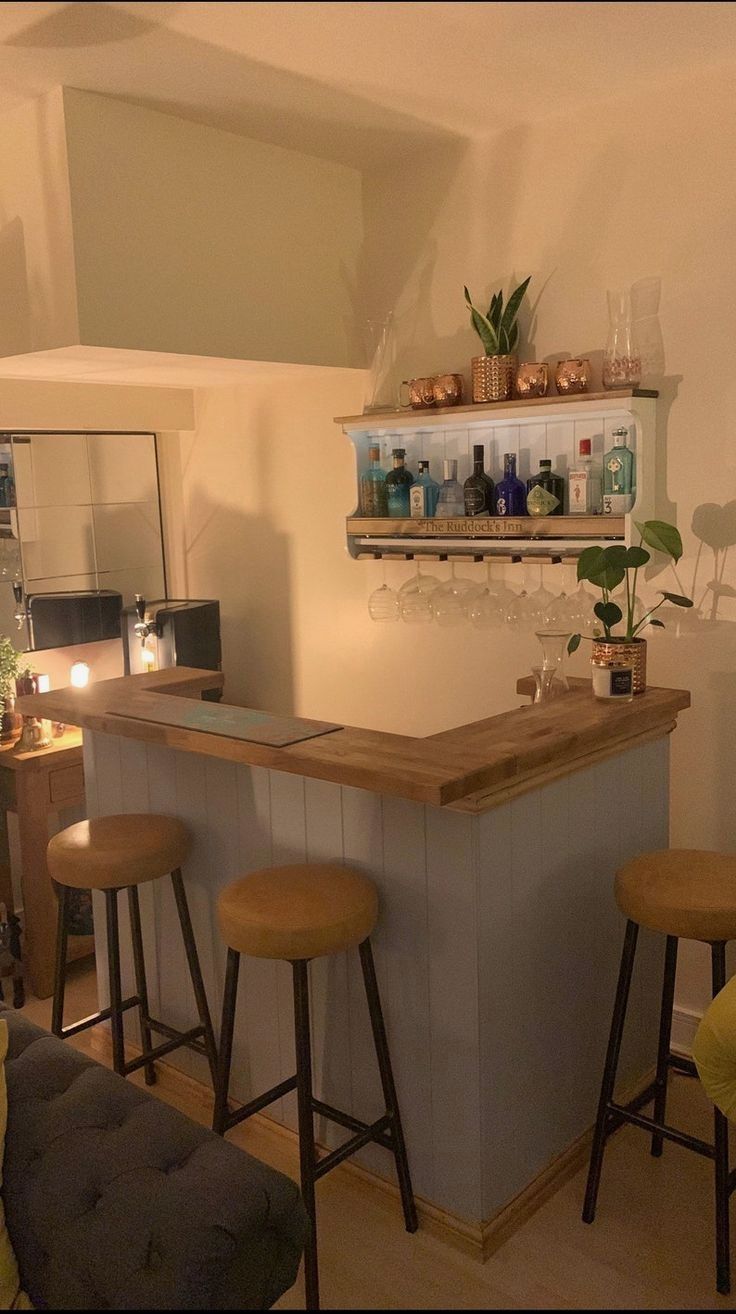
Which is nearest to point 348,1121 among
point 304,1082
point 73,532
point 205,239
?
point 304,1082

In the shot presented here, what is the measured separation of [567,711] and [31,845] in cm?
192

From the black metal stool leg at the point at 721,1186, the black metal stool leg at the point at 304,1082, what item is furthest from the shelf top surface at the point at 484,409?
the black metal stool leg at the point at 304,1082

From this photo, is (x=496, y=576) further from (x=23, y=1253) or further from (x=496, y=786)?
(x=23, y=1253)

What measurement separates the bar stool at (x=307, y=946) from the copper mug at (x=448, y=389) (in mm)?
1641

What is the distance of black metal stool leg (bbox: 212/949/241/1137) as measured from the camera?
2260 millimetres

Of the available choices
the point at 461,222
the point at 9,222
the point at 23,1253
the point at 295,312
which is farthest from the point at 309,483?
the point at 23,1253

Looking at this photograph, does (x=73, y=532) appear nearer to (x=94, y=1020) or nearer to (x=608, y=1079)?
(x=94, y=1020)

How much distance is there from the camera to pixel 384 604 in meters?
3.66

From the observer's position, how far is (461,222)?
330 cm

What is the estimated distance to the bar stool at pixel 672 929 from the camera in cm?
211

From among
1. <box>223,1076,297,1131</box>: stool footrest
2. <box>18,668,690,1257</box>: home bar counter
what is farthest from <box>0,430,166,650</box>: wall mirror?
<box>223,1076,297,1131</box>: stool footrest

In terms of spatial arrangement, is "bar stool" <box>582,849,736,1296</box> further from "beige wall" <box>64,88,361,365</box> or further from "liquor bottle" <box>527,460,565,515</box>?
"beige wall" <box>64,88,361,365</box>

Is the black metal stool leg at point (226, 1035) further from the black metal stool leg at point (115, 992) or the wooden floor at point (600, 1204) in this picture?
the black metal stool leg at point (115, 992)

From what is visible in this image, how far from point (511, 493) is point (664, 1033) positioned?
5.20 ft
